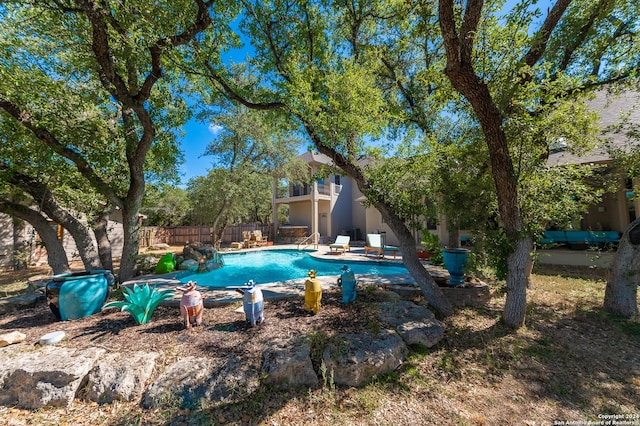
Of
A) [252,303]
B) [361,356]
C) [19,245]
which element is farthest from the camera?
[19,245]

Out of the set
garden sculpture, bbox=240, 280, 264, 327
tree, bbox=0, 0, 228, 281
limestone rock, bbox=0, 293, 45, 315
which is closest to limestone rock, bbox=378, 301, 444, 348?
garden sculpture, bbox=240, 280, 264, 327

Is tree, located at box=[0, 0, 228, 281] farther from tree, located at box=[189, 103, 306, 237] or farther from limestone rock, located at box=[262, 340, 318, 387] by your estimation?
tree, located at box=[189, 103, 306, 237]

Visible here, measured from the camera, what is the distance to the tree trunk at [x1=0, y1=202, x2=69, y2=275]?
6.12m

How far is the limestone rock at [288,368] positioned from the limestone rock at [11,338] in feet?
11.9

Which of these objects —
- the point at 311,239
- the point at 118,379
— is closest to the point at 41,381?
the point at 118,379

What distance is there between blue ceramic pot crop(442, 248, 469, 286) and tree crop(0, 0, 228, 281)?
7.56 meters

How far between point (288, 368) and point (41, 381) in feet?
8.97

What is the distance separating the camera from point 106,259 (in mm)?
A: 7172

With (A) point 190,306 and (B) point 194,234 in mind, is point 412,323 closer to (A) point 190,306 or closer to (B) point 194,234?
(A) point 190,306

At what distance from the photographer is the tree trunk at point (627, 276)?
443 centimetres

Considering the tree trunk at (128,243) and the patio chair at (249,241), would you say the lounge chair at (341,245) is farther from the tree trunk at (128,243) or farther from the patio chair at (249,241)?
the tree trunk at (128,243)

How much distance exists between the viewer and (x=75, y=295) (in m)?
4.08

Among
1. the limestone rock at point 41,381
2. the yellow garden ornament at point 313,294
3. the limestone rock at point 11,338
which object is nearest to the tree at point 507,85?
the yellow garden ornament at point 313,294

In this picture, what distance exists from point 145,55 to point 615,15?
35.1 feet
